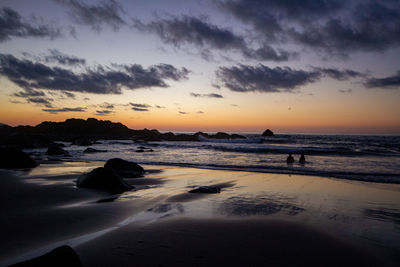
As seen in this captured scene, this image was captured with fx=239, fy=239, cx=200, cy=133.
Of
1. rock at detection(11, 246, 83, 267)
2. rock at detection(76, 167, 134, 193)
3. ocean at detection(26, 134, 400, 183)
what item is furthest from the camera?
ocean at detection(26, 134, 400, 183)

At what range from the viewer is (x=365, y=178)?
1116cm

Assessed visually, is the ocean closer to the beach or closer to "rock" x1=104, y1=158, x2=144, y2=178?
"rock" x1=104, y1=158, x2=144, y2=178

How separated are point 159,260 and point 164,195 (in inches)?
165

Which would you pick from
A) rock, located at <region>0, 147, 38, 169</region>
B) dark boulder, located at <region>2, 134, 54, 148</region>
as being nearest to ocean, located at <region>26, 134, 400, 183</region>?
dark boulder, located at <region>2, 134, 54, 148</region>

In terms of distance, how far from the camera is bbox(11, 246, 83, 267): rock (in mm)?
2064

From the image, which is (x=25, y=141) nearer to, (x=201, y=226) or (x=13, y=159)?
(x=13, y=159)

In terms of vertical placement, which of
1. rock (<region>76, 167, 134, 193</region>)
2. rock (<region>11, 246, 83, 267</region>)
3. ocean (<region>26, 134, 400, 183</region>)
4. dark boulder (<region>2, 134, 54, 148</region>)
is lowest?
ocean (<region>26, 134, 400, 183</region>)

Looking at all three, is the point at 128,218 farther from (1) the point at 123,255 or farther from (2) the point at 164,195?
(2) the point at 164,195

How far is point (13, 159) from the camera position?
11953 mm

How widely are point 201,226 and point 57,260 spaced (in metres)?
2.81

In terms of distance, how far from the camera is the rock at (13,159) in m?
11.7

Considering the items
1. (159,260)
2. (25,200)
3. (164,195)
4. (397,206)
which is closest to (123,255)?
(159,260)

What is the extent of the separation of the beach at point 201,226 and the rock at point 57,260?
904mm

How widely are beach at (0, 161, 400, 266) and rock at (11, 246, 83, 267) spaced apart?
90 centimetres
